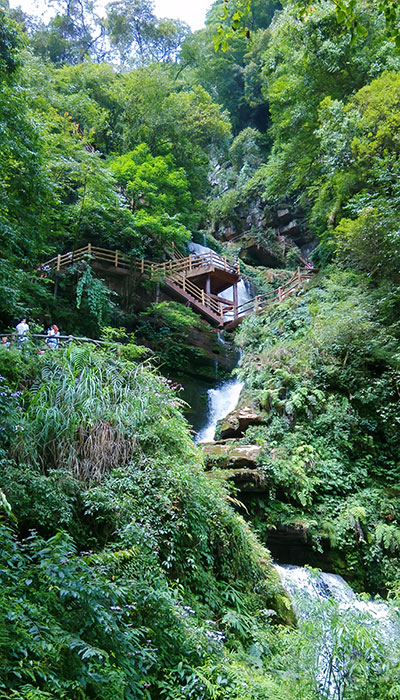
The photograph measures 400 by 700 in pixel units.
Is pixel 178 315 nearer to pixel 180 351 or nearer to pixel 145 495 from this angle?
pixel 180 351

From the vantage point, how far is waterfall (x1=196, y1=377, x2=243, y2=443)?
13.2 metres

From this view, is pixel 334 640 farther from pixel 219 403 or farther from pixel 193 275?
pixel 193 275

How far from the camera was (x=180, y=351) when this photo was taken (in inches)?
623

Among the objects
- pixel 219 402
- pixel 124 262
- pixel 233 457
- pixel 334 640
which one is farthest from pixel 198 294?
pixel 334 640

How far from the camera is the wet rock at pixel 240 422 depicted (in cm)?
1070

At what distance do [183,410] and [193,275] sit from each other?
34.6 feet

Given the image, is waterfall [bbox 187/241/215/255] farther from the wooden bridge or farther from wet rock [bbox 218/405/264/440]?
wet rock [bbox 218/405/264/440]

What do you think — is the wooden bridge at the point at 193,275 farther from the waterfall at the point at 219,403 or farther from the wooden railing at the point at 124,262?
the waterfall at the point at 219,403

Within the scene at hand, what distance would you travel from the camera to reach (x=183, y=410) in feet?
32.5

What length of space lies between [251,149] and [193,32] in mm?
13123

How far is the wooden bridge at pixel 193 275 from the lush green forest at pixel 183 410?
0.53 meters

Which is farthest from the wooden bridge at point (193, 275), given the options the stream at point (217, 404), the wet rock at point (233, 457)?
the wet rock at point (233, 457)

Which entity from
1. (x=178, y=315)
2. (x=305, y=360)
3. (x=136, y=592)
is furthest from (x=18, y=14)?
(x=136, y=592)

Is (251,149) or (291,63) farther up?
(251,149)
